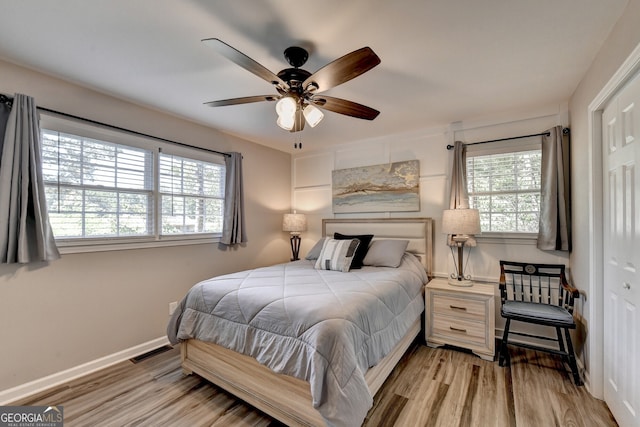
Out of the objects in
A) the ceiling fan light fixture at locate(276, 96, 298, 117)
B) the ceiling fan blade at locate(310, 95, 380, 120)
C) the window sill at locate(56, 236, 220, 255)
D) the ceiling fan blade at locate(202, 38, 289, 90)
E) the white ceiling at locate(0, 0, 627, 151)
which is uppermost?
the white ceiling at locate(0, 0, 627, 151)

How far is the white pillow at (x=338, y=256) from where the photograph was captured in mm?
2941

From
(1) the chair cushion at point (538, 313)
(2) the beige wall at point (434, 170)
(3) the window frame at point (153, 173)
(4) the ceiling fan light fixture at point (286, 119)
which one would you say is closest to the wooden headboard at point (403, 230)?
(2) the beige wall at point (434, 170)

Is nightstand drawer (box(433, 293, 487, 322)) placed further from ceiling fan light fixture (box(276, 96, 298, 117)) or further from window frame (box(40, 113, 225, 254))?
window frame (box(40, 113, 225, 254))

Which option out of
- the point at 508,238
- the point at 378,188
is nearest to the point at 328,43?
the point at 378,188

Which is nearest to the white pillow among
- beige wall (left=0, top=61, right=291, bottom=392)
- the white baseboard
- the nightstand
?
the nightstand

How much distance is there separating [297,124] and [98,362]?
8.86 feet

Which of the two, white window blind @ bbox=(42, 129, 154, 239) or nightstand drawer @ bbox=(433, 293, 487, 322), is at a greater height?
white window blind @ bbox=(42, 129, 154, 239)

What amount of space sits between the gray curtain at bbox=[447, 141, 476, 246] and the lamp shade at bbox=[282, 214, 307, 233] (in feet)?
6.65

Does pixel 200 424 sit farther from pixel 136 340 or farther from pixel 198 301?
pixel 136 340

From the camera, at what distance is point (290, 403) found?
1.69 m

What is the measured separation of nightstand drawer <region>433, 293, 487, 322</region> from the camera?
262cm

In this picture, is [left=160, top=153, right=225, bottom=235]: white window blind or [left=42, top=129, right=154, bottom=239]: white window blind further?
[left=160, top=153, right=225, bottom=235]: white window blind

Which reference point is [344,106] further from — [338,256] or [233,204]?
[233,204]

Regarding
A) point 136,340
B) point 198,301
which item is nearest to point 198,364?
point 198,301
